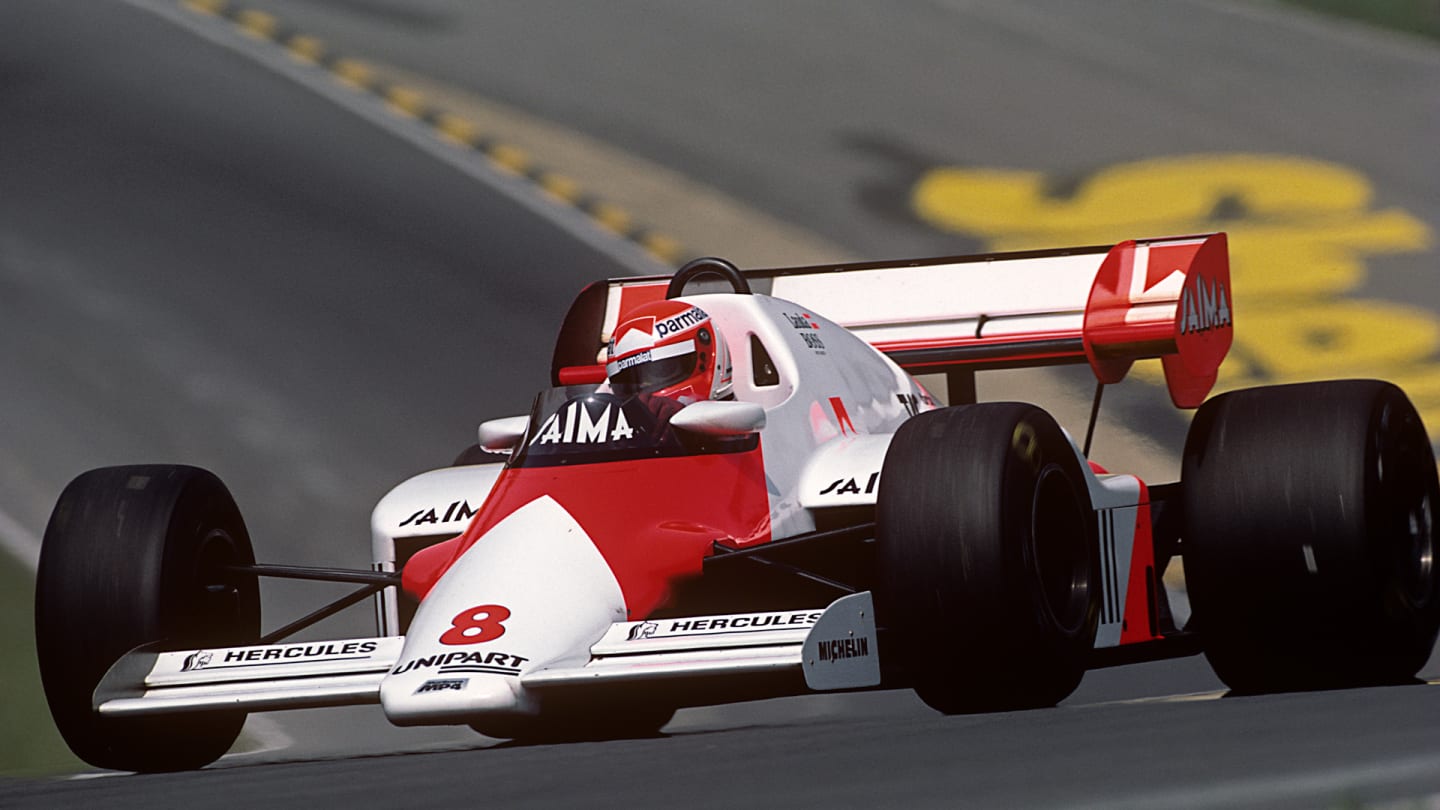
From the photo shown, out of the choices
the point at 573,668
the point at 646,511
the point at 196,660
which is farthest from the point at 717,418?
the point at 196,660

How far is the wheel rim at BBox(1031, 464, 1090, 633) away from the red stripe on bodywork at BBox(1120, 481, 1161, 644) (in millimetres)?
646

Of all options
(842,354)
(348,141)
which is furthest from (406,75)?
(842,354)

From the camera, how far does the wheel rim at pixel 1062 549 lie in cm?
778

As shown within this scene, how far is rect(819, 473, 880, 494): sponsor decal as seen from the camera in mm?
8258

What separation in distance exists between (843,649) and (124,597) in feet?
8.25

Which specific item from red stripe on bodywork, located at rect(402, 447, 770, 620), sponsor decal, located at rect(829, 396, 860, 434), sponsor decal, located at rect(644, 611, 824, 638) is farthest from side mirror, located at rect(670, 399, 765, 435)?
sponsor decal, located at rect(829, 396, 860, 434)

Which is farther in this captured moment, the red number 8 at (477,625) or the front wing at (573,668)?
the red number 8 at (477,625)

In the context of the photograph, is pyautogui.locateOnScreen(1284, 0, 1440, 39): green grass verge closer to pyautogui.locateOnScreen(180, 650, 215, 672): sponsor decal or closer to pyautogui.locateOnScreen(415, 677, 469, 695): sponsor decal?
pyautogui.locateOnScreen(180, 650, 215, 672): sponsor decal

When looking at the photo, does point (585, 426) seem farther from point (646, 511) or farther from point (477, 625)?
point (477, 625)

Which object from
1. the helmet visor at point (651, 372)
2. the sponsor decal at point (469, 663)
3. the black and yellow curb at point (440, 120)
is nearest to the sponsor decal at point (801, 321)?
the helmet visor at point (651, 372)

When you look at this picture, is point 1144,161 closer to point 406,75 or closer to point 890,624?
point 406,75

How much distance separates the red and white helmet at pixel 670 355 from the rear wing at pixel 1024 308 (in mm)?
2036

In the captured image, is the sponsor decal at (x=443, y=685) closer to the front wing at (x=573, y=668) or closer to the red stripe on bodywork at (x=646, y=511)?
the front wing at (x=573, y=668)

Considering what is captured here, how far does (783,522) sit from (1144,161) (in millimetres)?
12298
